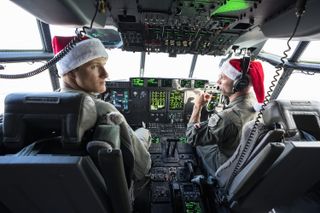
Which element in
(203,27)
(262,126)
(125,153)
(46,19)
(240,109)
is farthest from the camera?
(240,109)

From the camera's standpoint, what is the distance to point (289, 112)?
3.38 feet

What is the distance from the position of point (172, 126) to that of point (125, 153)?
62.2 inches

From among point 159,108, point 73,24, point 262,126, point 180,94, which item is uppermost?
point 73,24

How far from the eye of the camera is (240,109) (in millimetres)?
1607

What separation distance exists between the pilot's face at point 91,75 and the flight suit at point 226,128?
→ 83 centimetres

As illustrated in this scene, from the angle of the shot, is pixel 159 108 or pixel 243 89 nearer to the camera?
pixel 243 89

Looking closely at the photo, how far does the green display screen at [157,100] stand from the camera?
8.05ft

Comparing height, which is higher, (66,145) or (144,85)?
(66,145)

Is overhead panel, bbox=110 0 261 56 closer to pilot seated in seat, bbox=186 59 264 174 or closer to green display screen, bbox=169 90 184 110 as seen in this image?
pilot seated in seat, bbox=186 59 264 174

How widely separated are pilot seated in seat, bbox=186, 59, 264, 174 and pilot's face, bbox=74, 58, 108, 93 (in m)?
0.84

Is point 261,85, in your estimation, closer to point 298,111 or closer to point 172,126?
point 298,111

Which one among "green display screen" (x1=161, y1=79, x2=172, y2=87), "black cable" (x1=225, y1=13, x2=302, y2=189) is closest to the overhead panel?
"black cable" (x1=225, y1=13, x2=302, y2=189)

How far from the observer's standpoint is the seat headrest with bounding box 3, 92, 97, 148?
74 centimetres

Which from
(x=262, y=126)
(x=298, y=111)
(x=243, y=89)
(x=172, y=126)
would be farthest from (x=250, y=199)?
(x=172, y=126)
